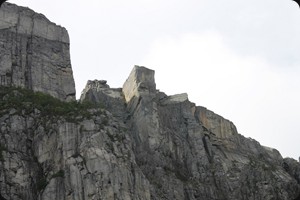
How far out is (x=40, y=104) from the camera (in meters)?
69.5

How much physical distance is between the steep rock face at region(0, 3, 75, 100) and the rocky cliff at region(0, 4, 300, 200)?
0.28 m

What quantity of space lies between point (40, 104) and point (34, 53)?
47.3 ft

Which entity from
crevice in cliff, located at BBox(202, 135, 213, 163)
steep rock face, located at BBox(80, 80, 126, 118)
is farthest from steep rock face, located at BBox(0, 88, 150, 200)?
crevice in cliff, located at BBox(202, 135, 213, 163)

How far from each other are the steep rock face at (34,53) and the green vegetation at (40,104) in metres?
4.81

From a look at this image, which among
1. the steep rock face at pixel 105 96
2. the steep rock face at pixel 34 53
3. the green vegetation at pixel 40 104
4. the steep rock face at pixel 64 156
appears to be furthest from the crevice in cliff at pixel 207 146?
the steep rock face at pixel 34 53

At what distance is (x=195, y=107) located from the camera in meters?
90.6

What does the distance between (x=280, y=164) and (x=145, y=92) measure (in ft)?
74.9

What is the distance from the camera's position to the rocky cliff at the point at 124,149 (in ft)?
203

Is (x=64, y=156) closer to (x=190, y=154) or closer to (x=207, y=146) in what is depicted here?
(x=190, y=154)

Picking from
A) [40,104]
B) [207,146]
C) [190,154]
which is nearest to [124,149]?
[40,104]

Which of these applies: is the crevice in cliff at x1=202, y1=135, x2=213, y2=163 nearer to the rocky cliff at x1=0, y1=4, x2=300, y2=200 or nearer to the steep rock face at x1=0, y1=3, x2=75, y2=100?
the rocky cliff at x1=0, y1=4, x2=300, y2=200

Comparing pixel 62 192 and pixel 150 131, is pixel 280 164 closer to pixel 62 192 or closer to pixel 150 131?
pixel 150 131

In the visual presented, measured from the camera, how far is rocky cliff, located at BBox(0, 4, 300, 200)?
61969 mm

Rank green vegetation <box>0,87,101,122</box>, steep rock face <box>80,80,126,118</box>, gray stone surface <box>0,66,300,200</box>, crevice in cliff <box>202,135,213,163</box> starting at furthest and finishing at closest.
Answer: steep rock face <box>80,80,126,118</box> → crevice in cliff <box>202,135,213,163</box> → green vegetation <box>0,87,101,122</box> → gray stone surface <box>0,66,300,200</box>
